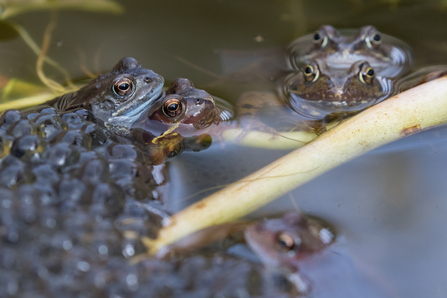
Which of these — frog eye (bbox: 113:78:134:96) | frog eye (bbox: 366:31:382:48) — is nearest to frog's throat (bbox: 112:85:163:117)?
frog eye (bbox: 113:78:134:96)

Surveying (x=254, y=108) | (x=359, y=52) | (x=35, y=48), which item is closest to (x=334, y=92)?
(x=254, y=108)

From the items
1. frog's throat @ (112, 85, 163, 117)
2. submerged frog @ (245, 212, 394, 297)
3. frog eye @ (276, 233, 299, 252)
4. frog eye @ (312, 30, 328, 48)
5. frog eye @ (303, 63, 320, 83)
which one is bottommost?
frog's throat @ (112, 85, 163, 117)

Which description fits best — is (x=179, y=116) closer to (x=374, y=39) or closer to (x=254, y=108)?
(x=254, y=108)

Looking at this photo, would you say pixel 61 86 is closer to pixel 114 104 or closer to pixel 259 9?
pixel 114 104

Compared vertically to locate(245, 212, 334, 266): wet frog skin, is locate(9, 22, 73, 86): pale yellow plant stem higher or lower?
lower

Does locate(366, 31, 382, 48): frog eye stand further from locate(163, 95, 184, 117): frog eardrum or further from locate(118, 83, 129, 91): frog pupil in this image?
locate(118, 83, 129, 91): frog pupil

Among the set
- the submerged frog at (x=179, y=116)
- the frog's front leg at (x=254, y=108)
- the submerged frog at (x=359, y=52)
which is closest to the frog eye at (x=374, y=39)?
the submerged frog at (x=359, y=52)

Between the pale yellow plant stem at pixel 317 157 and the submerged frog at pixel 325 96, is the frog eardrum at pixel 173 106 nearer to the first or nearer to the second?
the submerged frog at pixel 325 96
